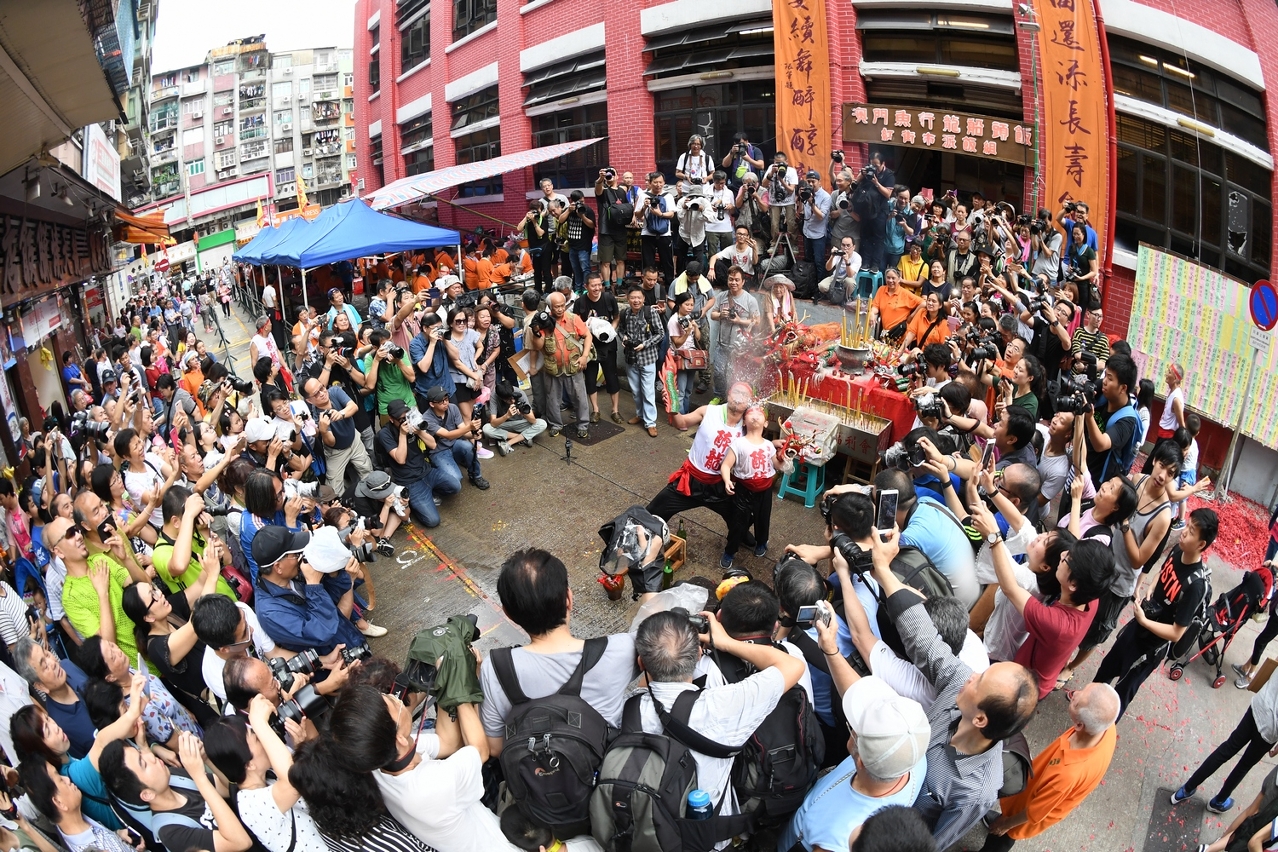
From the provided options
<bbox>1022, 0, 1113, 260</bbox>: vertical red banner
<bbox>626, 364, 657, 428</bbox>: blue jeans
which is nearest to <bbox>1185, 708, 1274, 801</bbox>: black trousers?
<bbox>626, 364, 657, 428</bbox>: blue jeans

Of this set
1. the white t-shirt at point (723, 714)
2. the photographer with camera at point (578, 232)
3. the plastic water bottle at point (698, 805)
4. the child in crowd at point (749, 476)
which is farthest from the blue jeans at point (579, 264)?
the plastic water bottle at point (698, 805)

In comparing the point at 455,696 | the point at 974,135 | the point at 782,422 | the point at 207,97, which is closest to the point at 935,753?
the point at 455,696

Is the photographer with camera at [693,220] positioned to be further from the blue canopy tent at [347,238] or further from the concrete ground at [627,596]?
the blue canopy tent at [347,238]

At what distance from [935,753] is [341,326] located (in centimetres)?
685

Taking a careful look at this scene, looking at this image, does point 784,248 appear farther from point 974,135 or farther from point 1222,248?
point 1222,248

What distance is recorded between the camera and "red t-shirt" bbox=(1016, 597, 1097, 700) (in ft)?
10.7

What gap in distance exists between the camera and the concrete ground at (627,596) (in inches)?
148

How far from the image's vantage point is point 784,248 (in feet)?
35.6

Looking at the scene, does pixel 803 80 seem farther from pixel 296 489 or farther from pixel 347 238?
pixel 296 489

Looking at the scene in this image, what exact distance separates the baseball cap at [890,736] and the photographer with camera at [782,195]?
9016mm

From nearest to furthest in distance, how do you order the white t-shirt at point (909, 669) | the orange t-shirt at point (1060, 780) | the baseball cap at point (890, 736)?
the baseball cap at point (890, 736), the orange t-shirt at point (1060, 780), the white t-shirt at point (909, 669)

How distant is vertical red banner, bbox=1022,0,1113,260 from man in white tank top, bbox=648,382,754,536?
686 cm

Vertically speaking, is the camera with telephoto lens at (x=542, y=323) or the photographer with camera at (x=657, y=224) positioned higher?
the photographer with camera at (x=657, y=224)

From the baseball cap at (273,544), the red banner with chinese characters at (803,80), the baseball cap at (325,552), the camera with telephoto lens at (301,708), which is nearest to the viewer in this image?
the camera with telephoto lens at (301,708)
